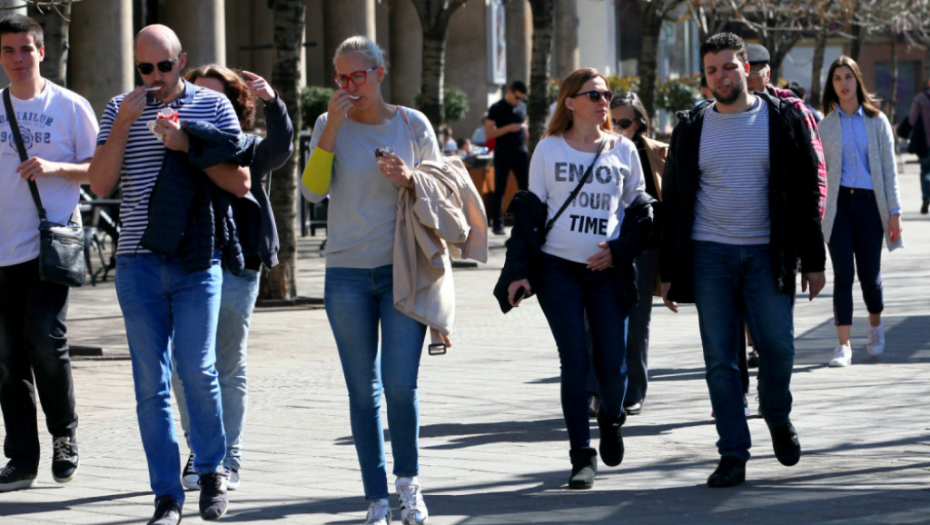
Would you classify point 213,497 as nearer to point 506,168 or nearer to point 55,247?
point 55,247

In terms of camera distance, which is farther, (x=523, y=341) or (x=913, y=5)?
(x=913, y=5)

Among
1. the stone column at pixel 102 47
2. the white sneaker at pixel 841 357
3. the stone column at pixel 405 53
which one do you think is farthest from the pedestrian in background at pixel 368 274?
the stone column at pixel 405 53

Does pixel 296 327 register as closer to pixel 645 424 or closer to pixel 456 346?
pixel 456 346

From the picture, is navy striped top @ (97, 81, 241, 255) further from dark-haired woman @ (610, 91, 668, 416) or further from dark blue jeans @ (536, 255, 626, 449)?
dark-haired woman @ (610, 91, 668, 416)

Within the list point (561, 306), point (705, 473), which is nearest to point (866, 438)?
point (705, 473)

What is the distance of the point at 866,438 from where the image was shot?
7.21m

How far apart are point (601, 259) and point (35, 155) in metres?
2.56

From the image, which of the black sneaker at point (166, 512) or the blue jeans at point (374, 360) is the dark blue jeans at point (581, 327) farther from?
the black sneaker at point (166, 512)

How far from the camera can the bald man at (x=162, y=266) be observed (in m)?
5.59

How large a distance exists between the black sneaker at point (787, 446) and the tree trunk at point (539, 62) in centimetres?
1183

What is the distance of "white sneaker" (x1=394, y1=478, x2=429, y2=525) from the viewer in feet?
18.3

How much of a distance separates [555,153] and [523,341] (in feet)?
16.1

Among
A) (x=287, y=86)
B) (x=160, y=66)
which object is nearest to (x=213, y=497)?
(x=160, y=66)

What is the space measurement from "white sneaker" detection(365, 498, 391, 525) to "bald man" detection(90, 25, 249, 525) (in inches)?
24.9
